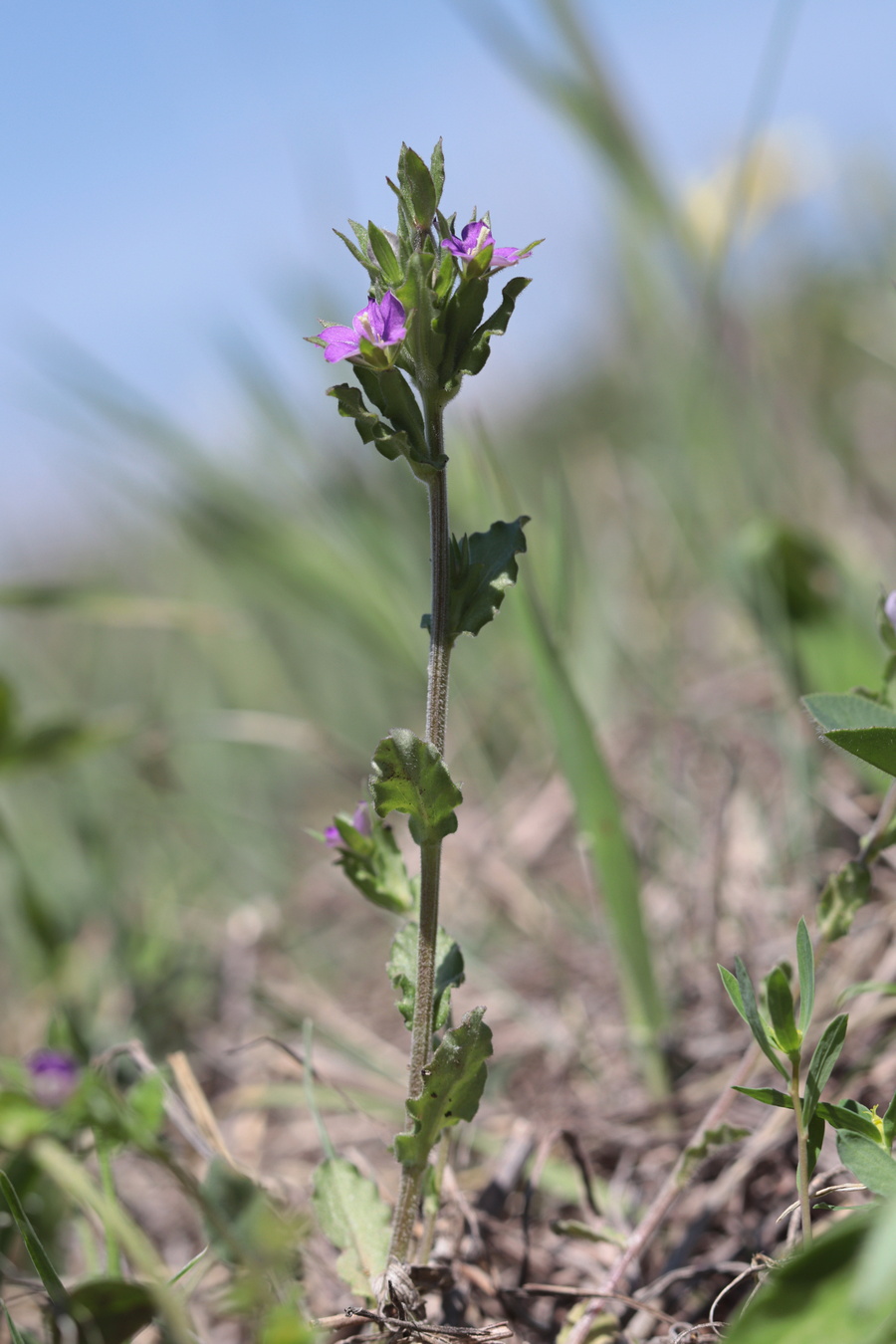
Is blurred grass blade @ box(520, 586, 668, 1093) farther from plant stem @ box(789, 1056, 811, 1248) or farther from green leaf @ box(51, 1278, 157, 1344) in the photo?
green leaf @ box(51, 1278, 157, 1344)

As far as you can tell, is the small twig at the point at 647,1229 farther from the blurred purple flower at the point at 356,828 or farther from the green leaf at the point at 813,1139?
the blurred purple flower at the point at 356,828

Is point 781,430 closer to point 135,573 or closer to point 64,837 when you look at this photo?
point 64,837

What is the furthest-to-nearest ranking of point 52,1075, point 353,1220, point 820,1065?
point 52,1075, point 353,1220, point 820,1065

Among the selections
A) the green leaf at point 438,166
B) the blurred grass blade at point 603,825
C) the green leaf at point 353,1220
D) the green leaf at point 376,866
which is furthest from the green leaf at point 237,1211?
the green leaf at point 438,166

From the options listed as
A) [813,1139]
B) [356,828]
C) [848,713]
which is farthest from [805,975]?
[356,828]

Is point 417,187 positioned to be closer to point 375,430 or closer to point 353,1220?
point 375,430
